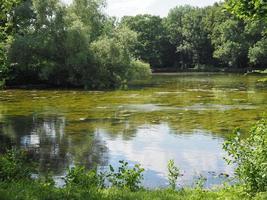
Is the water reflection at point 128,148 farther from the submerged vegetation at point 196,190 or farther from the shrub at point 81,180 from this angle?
the submerged vegetation at point 196,190

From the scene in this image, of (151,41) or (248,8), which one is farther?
(151,41)

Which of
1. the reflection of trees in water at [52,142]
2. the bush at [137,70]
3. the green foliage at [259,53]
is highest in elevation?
the green foliage at [259,53]

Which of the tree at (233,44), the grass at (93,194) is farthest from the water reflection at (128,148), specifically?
the tree at (233,44)

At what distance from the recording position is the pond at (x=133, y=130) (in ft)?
55.0

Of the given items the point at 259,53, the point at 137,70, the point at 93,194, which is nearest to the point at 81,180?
the point at 93,194

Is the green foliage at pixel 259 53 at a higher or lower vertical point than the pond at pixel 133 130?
higher

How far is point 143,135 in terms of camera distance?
23094 mm

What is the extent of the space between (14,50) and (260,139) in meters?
49.5

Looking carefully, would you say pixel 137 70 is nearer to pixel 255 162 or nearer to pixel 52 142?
pixel 52 142

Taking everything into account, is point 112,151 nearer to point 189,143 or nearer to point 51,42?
point 189,143

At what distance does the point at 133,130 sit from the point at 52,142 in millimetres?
5249

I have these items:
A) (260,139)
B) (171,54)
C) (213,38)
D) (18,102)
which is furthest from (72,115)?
(171,54)

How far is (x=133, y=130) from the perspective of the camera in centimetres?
2459

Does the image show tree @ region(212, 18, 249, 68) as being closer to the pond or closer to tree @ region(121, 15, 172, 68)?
tree @ region(121, 15, 172, 68)
